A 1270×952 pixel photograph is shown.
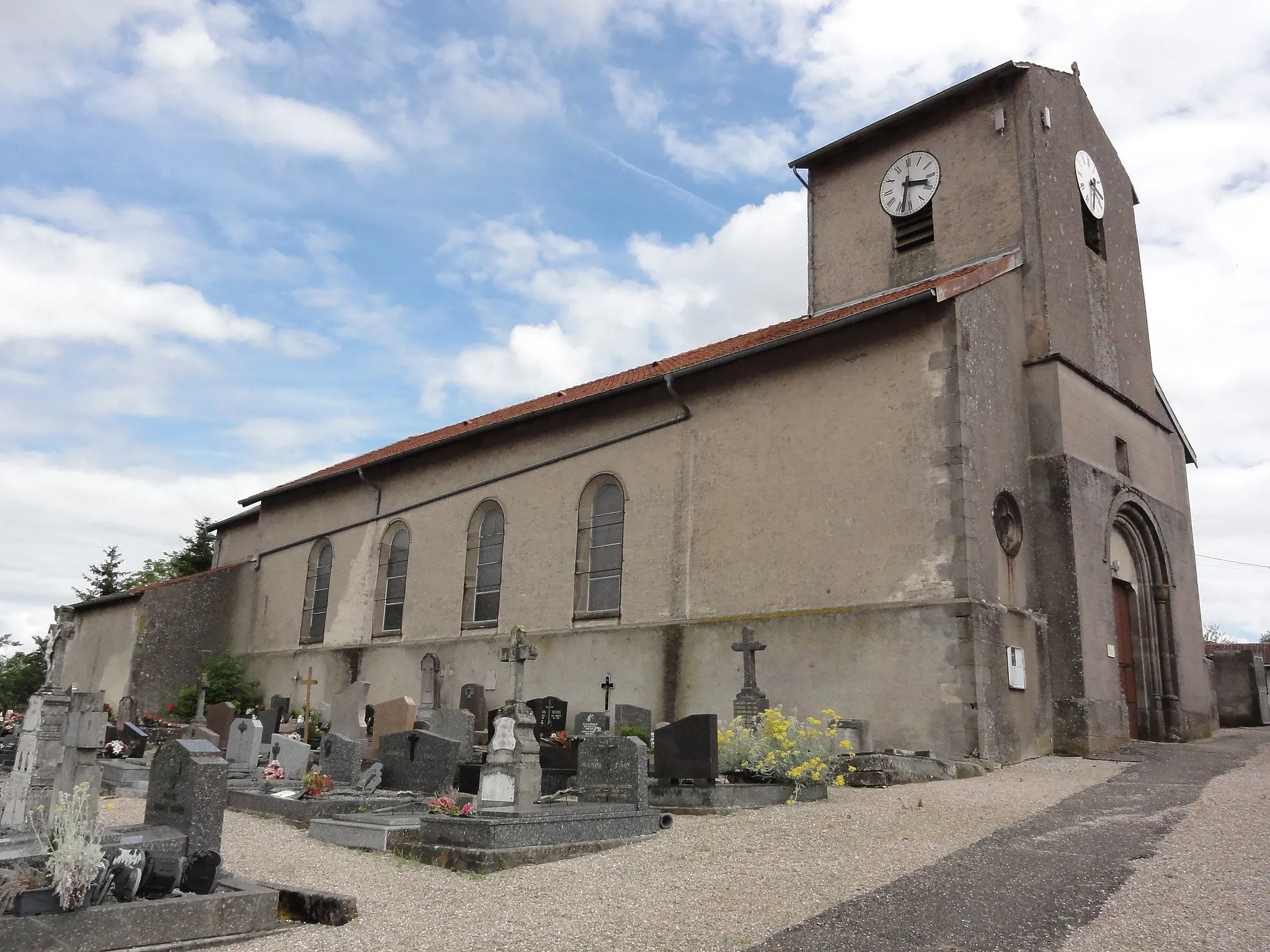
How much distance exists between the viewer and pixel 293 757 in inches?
475

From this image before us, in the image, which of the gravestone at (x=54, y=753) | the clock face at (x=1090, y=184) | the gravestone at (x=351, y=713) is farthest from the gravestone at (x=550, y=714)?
the clock face at (x=1090, y=184)

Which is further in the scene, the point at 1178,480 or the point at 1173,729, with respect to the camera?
the point at 1178,480

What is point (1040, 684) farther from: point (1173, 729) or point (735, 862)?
point (735, 862)

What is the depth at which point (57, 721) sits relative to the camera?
8422 mm

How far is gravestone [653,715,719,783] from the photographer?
9.70 meters

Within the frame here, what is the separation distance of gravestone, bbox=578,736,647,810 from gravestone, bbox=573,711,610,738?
3.83 metres

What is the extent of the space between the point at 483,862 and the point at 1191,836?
16.8 feet

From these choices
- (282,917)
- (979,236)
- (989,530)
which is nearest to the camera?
(282,917)

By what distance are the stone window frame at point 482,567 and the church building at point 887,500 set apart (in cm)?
6

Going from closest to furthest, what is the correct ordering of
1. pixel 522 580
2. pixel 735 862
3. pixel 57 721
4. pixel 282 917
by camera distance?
pixel 282 917, pixel 735 862, pixel 57 721, pixel 522 580

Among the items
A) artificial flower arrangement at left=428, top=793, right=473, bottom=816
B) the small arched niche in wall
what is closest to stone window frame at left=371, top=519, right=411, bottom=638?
artificial flower arrangement at left=428, top=793, right=473, bottom=816

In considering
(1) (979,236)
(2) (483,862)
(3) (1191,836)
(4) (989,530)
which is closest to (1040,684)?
(4) (989,530)

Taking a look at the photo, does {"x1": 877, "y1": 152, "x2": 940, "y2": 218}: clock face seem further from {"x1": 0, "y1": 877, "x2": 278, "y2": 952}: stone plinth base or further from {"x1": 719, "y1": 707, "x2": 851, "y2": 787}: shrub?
{"x1": 0, "y1": 877, "x2": 278, "y2": 952}: stone plinth base

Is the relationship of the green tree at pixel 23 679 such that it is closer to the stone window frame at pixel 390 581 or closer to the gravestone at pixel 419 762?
the stone window frame at pixel 390 581
